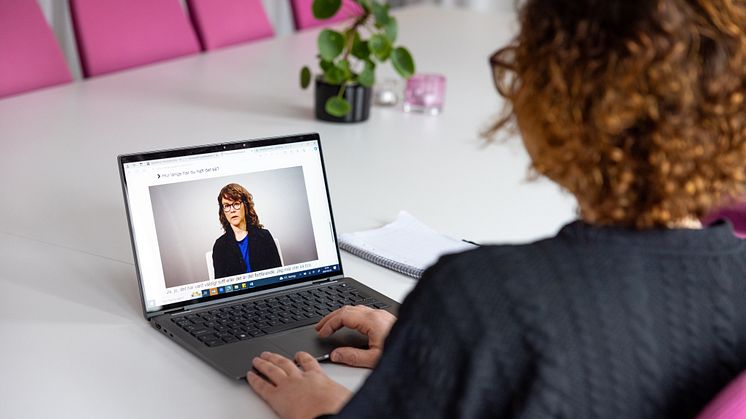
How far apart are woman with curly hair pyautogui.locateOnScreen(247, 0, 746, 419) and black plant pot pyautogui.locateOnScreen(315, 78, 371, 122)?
1.44 metres

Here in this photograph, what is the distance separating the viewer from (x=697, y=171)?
1007 millimetres

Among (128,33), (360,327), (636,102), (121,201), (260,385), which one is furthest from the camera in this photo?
(128,33)

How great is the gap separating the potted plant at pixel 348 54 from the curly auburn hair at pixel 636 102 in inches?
55.6

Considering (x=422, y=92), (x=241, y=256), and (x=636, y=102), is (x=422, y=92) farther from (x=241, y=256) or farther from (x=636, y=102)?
(x=636, y=102)

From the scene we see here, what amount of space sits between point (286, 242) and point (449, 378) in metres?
0.69

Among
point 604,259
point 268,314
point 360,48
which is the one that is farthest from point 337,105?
point 604,259

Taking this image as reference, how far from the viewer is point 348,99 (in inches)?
97.7

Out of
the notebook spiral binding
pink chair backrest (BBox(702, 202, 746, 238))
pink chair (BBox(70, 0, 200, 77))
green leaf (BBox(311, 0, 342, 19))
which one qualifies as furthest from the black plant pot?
pink chair backrest (BBox(702, 202, 746, 238))

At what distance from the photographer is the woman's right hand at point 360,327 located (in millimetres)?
1438

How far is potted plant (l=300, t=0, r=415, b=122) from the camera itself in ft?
7.99

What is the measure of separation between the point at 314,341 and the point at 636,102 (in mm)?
692

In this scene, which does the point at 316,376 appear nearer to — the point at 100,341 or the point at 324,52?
the point at 100,341

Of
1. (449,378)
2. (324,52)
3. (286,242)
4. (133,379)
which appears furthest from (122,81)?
(449,378)

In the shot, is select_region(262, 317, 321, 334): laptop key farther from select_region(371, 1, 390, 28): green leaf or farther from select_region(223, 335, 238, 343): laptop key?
select_region(371, 1, 390, 28): green leaf
